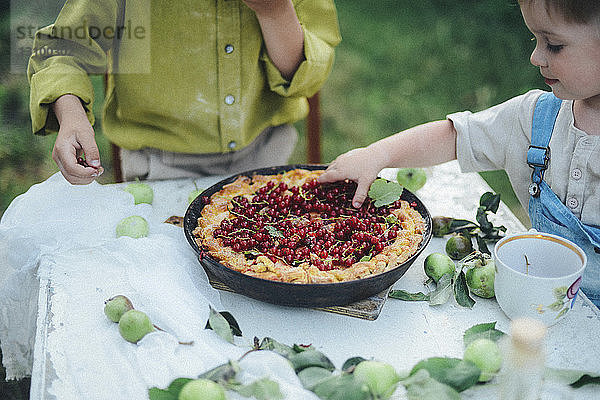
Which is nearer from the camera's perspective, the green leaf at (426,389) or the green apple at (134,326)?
the green leaf at (426,389)

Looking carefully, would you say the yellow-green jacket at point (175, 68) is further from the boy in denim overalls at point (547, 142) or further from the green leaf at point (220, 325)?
the green leaf at point (220, 325)

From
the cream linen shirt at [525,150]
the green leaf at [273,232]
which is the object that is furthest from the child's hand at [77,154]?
the cream linen shirt at [525,150]

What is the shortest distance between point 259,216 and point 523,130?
640 mm

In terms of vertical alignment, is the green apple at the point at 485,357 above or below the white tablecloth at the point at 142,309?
above

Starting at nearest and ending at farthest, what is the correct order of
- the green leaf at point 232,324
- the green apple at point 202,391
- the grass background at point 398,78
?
1. the green apple at point 202,391
2. the green leaf at point 232,324
3. the grass background at point 398,78

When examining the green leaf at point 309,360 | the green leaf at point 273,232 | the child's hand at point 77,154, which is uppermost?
the child's hand at point 77,154

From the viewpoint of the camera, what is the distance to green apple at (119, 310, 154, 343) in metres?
1.04

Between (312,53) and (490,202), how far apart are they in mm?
621

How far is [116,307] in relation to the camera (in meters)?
1.09

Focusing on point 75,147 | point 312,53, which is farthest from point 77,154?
point 312,53

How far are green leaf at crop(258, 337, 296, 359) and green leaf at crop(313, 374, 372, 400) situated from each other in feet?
0.36

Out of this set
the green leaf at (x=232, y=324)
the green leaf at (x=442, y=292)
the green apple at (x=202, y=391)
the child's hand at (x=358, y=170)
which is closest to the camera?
the green apple at (x=202, y=391)

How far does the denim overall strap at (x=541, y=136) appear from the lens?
1301mm

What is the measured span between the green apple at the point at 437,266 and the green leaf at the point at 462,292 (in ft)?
0.08
